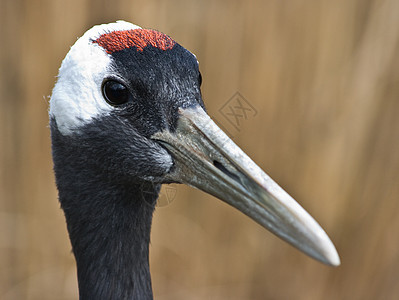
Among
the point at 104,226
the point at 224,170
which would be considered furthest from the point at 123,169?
the point at 224,170

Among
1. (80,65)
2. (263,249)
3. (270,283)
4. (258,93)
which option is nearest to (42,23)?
(258,93)

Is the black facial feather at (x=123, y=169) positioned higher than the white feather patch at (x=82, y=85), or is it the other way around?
the white feather patch at (x=82, y=85)

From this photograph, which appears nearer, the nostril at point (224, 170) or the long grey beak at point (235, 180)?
the long grey beak at point (235, 180)

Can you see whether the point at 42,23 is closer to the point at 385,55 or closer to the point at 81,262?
the point at 81,262

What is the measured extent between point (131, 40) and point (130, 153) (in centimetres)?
38

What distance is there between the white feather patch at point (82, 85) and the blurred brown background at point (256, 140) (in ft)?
5.12

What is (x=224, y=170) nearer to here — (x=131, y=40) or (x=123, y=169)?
(x=123, y=169)

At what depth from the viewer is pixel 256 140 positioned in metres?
3.53

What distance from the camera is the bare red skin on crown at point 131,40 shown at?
165 centimetres

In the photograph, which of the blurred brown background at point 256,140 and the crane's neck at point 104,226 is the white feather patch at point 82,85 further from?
the blurred brown background at point 256,140

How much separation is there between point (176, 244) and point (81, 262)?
1.91m

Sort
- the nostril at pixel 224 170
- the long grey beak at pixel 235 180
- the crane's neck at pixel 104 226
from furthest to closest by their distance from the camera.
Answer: the crane's neck at pixel 104 226 < the nostril at pixel 224 170 < the long grey beak at pixel 235 180

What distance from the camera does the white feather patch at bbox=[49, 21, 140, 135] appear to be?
166 cm

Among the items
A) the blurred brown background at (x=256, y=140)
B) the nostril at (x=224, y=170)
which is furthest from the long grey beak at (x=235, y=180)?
the blurred brown background at (x=256, y=140)
